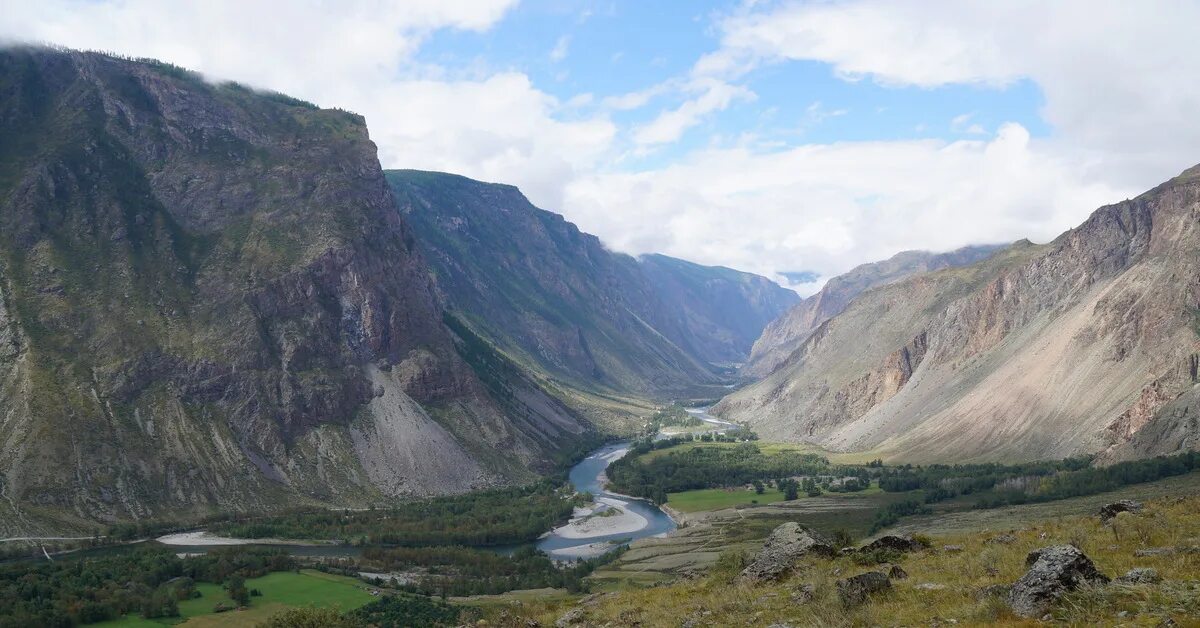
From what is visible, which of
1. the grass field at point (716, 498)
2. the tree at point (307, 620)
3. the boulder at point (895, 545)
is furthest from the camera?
the grass field at point (716, 498)

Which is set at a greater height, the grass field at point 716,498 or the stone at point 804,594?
the stone at point 804,594

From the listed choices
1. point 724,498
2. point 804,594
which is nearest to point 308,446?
point 724,498

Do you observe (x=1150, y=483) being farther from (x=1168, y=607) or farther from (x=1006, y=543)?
(x=1168, y=607)

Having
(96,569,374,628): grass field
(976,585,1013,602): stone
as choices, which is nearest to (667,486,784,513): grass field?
(96,569,374,628): grass field

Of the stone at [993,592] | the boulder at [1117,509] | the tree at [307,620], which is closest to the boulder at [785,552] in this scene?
the boulder at [1117,509]

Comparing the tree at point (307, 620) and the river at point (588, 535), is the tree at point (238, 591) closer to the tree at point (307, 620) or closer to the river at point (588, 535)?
the river at point (588, 535)

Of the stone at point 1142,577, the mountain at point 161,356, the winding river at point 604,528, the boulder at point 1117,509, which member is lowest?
the winding river at point 604,528
